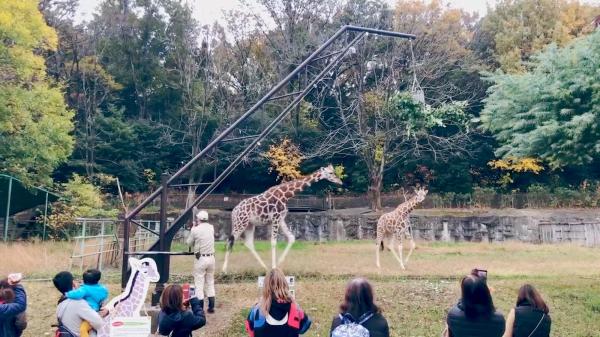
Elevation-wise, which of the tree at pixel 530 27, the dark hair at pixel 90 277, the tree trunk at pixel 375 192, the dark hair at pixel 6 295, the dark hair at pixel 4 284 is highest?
the tree at pixel 530 27

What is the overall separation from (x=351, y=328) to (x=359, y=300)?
23 centimetres

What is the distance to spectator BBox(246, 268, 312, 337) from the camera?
4906 millimetres

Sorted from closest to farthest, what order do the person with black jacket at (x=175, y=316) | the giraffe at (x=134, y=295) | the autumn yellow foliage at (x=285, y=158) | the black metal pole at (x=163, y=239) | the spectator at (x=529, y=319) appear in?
the spectator at (x=529, y=319) → the person with black jacket at (x=175, y=316) → the giraffe at (x=134, y=295) → the black metal pole at (x=163, y=239) → the autumn yellow foliage at (x=285, y=158)

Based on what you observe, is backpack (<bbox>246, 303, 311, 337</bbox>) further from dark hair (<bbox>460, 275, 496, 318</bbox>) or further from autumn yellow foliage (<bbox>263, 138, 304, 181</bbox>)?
autumn yellow foliage (<bbox>263, 138, 304, 181</bbox>)

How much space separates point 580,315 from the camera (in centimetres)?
1046

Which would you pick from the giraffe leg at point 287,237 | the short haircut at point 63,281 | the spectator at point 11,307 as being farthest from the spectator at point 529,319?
the giraffe leg at point 287,237

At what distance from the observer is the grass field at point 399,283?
9.77 metres

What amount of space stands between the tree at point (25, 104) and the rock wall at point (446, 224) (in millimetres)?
6959

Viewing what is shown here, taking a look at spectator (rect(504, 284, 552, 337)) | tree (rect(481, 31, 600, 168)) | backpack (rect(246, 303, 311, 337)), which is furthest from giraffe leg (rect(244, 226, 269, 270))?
→ spectator (rect(504, 284, 552, 337))

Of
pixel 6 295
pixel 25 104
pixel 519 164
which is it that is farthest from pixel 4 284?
pixel 519 164

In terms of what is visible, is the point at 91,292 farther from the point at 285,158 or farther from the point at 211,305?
the point at 285,158

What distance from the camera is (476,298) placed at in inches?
187

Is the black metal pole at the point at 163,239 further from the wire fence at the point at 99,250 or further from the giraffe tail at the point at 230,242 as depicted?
the wire fence at the point at 99,250

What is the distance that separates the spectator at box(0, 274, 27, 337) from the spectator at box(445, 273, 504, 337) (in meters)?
4.18
